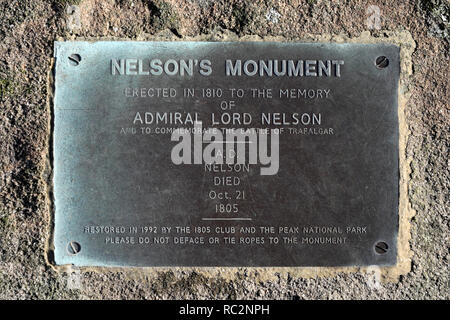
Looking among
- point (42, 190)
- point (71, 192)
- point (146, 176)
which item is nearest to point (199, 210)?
point (146, 176)

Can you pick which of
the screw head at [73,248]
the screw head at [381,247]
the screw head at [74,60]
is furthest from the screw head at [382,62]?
the screw head at [73,248]

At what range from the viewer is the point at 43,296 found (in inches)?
71.6

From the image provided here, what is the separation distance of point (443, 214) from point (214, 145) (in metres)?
1.12

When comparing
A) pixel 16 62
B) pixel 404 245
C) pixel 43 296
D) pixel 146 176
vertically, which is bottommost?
pixel 43 296

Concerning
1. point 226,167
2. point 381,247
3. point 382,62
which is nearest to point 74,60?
point 226,167

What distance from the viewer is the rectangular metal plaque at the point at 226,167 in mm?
1796

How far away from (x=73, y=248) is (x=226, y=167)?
2.60ft

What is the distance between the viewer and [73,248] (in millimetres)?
1797

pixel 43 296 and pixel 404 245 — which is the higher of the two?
pixel 404 245

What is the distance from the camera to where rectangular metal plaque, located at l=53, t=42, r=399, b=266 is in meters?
1.80

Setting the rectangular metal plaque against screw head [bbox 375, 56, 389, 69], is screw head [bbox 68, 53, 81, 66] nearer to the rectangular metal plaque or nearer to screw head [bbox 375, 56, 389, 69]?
the rectangular metal plaque

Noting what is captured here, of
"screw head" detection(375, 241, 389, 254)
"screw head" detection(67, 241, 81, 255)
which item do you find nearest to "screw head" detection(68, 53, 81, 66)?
"screw head" detection(67, 241, 81, 255)

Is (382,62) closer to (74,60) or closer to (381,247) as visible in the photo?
(381,247)

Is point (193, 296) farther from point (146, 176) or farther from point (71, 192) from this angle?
point (71, 192)
